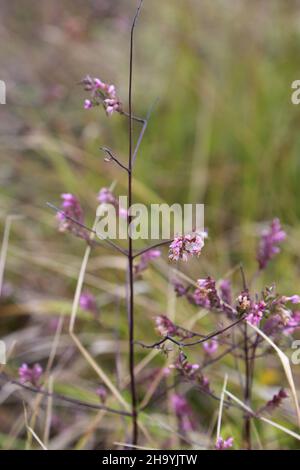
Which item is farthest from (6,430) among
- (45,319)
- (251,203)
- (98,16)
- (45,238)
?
(98,16)

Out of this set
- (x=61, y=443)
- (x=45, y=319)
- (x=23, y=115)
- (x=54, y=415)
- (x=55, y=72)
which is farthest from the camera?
(x=55, y=72)

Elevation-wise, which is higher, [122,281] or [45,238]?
[45,238]

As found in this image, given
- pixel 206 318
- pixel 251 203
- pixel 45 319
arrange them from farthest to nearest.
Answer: pixel 251 203
pixel 45 319
pixel 206 318

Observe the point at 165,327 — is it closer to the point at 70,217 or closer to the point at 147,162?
the point at 70,217

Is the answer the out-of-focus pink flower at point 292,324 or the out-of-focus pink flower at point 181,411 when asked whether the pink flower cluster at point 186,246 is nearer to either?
the out-of-focus pink flower at point 292,324

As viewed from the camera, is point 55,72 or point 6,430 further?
point 55,72

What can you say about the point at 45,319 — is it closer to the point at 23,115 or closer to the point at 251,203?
the point at 251,203

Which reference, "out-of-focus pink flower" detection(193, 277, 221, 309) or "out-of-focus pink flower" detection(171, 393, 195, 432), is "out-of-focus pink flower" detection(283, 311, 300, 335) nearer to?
"out-of-focus pink flower" detection(193, 277, 221, 309)

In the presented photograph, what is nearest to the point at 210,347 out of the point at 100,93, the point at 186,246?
the point at 186,246
